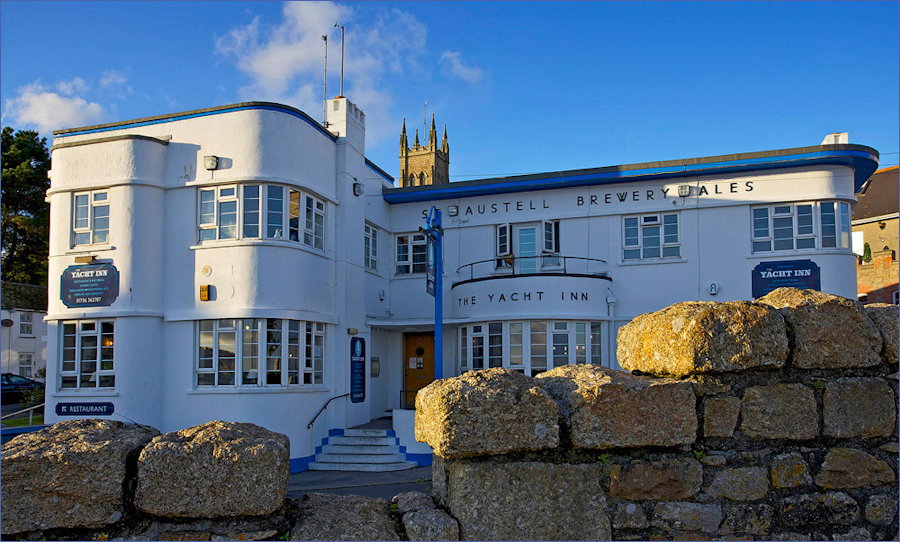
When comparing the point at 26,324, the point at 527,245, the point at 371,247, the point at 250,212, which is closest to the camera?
the point at 250,212

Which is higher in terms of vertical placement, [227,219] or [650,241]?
[227,219]

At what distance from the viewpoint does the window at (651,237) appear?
58.4 ft

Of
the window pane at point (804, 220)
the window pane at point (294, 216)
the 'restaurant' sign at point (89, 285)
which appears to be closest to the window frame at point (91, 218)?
the 'restaurant' sign at point (89, 285)

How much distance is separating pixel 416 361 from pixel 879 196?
23.2 metres

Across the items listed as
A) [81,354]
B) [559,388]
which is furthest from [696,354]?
[81,354]

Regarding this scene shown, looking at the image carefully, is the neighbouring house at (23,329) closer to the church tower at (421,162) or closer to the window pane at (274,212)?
the window pane at (274,212)

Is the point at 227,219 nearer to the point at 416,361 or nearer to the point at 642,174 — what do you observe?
the point at 416,361

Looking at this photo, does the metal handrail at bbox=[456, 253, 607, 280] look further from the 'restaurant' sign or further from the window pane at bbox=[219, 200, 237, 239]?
the 'restaurant' sign

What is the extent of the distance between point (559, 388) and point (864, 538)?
1691 millimetres

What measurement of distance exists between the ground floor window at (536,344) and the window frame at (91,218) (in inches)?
345

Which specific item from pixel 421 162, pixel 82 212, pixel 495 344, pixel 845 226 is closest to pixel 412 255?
pixel 495 344

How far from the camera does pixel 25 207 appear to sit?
37688 mm

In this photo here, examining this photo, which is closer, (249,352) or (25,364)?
(249,352)

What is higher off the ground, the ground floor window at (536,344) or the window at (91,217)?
the window at (91,217)
